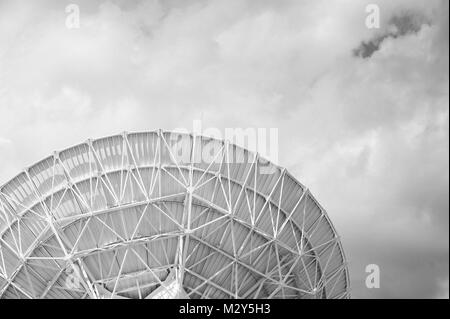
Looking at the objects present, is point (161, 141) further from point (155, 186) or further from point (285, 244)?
point (285, 244)

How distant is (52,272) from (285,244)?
561 inches

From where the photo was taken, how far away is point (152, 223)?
108 ft

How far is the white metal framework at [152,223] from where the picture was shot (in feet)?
104

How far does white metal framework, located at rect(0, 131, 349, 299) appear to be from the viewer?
3167cm

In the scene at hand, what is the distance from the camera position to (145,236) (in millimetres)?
32906

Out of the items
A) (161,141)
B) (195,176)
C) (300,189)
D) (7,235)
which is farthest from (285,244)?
(7,235)

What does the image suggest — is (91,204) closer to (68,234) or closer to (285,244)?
(68,234)
